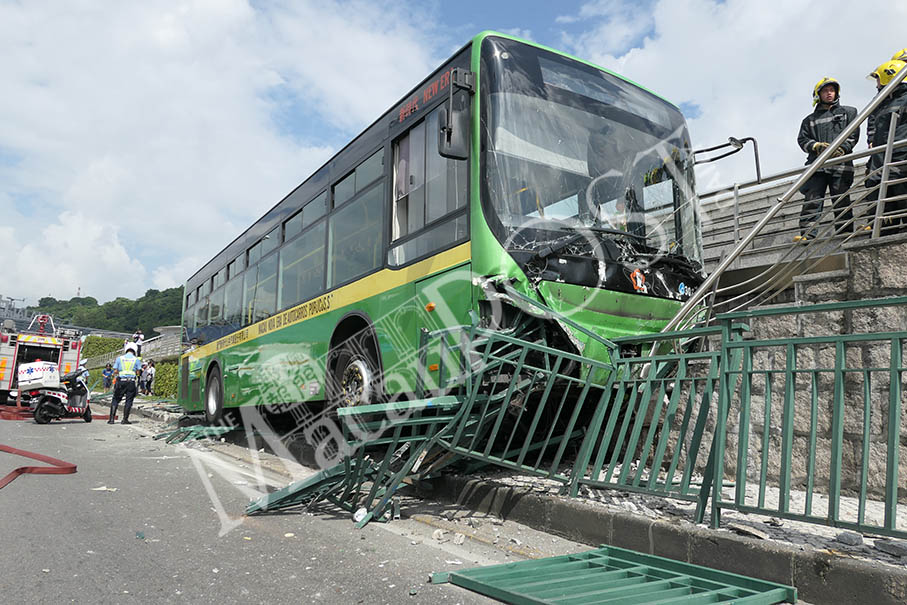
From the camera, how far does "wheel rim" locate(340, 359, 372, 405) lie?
23.5ft

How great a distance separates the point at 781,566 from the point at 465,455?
254cm

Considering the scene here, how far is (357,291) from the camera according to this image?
7602mm

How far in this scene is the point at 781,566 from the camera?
351 cm

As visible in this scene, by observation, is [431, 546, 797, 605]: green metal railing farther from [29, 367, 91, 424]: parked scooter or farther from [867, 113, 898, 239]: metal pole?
[29, 367, 91, 424]: parked scooter

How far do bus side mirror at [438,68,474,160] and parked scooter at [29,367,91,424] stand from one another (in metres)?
14.1

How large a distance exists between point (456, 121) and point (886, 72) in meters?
4.34

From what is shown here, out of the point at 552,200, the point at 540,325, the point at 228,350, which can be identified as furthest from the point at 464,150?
the point at 228,350

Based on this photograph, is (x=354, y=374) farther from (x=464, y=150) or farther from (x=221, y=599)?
(x=221, y=599)

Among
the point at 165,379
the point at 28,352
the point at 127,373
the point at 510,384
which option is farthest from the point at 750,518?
the point at 165,379

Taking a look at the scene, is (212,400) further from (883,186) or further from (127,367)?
(883,186)

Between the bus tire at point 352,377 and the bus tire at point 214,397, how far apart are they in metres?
5.80

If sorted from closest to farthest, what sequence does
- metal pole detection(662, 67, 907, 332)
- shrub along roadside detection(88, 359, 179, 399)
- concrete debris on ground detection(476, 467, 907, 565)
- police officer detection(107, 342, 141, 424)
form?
concrete debris on ground detection(476, 467, 907, 565), metal pole detection(662, 67, 907, 332), police officer detection(107, 342, 141, 424), shrub along roadside detection(88, 359, 179, 399)

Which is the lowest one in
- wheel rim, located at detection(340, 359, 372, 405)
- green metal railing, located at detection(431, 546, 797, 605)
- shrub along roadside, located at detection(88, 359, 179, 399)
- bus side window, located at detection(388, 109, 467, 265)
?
shrub along roadside, located at detection(88, 359, 179, 399)

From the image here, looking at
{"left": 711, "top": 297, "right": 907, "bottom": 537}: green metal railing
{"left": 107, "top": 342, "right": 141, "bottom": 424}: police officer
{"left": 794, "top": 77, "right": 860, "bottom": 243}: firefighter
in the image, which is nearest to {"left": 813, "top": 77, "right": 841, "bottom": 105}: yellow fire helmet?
{"left": 794, "top": 77, "right": 860, "bottom": 243}: firefighter
